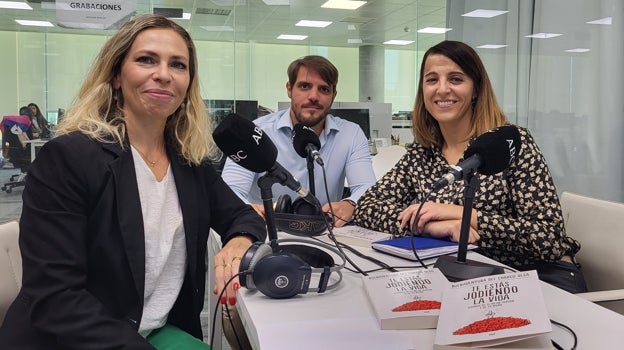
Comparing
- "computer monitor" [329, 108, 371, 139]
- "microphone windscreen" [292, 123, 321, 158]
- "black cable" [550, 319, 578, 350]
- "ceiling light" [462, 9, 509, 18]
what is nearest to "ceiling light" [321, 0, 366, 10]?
"ceiling light" [462, 9, 509, 18]

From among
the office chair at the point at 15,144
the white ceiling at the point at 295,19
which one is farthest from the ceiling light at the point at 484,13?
the office chair at the point at 15,144

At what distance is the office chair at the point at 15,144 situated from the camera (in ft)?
14.9

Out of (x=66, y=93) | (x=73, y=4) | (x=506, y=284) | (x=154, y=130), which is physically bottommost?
(x=506, y=284)

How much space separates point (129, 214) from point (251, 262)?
1.04 ft

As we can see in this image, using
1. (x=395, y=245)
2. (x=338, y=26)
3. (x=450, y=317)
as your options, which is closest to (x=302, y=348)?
(x=450, y=317)

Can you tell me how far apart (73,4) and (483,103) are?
133 inches

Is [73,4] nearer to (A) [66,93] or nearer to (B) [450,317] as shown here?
(A) [66,93]

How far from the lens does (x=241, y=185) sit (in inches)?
84.4

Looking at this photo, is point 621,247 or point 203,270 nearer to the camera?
point 203,270

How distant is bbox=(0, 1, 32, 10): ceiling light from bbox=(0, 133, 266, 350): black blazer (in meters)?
3.98

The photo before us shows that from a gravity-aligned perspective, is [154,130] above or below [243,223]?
above

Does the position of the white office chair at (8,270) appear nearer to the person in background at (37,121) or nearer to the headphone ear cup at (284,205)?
the headphone ear cup at (284,205)

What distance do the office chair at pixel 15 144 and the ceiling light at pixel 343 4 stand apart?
146 inches

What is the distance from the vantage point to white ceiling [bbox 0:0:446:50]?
462 cm
